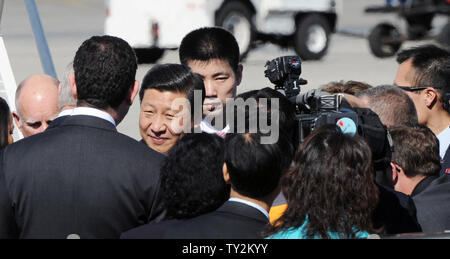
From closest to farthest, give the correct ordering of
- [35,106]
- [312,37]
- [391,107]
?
[35,106] < [391,107] < [312,37]

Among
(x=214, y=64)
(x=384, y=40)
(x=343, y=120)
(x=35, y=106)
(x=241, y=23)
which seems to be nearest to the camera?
(x=343, y=120)

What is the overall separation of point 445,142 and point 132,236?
256 cm

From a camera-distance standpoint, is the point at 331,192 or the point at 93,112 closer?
the point at 331,192

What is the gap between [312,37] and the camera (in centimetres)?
1477

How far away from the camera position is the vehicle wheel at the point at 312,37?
14320 mm

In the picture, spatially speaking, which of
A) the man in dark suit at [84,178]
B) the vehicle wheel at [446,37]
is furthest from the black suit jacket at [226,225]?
the vehicle wheel at [446,37]

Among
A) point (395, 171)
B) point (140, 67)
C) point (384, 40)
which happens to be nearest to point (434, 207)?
point (395, 171)

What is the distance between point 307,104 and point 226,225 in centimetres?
79

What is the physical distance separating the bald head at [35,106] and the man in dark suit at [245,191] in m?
1.42

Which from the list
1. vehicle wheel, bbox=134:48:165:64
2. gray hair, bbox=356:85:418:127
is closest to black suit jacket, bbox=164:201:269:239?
gray hair, bbox=356:85:418:127

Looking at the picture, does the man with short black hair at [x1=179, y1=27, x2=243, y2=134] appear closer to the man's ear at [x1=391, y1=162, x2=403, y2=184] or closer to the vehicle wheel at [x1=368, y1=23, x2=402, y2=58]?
the man's ear at [x1=391, y1=162, x2=403, y2=184]

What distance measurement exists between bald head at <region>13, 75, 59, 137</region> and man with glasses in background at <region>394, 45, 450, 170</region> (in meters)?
2.22

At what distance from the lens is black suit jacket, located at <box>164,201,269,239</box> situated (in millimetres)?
2766

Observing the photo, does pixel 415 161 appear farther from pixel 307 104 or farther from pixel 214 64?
pixel 214 64
